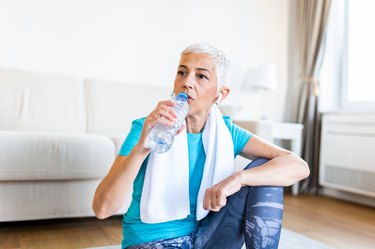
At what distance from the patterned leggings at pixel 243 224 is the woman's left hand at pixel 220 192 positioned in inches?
1.6

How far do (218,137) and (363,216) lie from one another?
194 centimetres

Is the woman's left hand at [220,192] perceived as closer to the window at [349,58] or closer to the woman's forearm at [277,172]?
the woman's forearm at [277,172]

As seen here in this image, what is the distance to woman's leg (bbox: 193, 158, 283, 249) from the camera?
1027 mm

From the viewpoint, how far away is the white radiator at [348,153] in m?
2.93

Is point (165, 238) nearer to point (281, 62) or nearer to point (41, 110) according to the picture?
point (41, 110)

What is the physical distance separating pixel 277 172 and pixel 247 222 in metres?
0.18

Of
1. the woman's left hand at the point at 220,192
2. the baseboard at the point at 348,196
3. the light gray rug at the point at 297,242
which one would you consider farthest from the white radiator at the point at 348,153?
the woman's left hand at the point at 220,192

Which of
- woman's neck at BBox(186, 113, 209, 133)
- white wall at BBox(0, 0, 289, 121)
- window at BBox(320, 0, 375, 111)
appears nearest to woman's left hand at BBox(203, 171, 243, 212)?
woman's neck at BBox(186, 113, 209, 133)

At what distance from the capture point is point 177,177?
1.12 meters

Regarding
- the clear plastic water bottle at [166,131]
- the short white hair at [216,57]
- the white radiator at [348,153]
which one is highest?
the short white hair at [216,57]

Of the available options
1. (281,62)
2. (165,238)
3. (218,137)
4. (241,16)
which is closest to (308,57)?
(281,62)

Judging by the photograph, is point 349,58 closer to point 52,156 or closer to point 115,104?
point 115,104

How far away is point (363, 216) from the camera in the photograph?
2.63 m

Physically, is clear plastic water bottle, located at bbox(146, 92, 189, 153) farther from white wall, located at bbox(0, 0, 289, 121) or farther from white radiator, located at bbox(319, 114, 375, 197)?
white radiator, located at bbox(319, 114, 375, 197)
